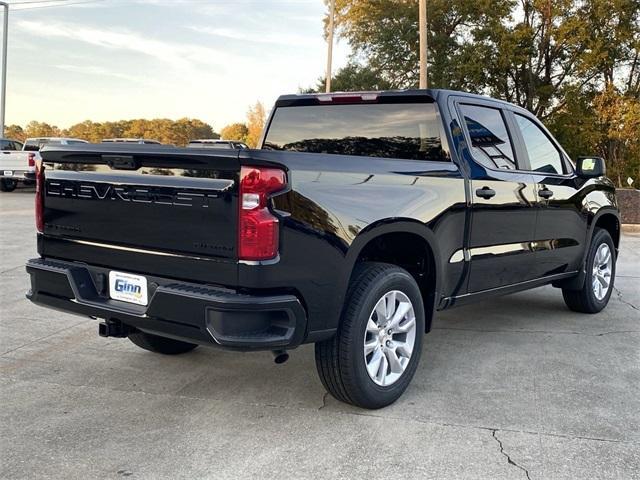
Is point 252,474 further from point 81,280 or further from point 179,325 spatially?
point 81,280

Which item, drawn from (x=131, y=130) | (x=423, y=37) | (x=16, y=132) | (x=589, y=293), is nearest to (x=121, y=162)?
(x=589, y=293)

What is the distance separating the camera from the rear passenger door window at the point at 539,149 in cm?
524

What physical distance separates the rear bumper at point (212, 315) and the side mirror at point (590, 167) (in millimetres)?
3600

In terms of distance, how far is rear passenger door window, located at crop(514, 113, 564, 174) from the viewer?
5242 mm

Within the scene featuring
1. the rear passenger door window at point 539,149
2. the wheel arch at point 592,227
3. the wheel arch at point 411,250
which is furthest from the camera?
the wheel arch at point 592,227

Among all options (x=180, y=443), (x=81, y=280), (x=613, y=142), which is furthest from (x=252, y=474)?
(x=613, y=142)

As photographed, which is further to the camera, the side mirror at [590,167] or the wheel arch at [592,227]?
the wheel arch at [592,227]

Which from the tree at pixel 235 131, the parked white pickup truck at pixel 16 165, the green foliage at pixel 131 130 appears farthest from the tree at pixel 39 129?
the parked white pickup truck at pixel 16 165

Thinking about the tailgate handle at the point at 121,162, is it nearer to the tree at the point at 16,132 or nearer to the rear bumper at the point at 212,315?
the rear bumper at the point at 212,315

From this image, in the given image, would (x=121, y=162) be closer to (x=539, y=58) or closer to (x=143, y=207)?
(x=143, y=207)

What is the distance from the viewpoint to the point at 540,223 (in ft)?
17.0

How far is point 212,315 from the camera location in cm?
306

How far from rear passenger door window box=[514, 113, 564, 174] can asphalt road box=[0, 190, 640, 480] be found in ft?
4.56

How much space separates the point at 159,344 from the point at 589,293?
3901 mm
